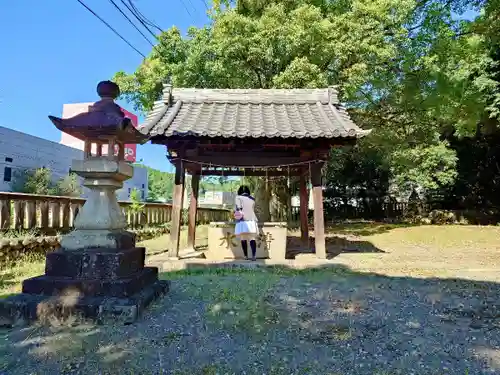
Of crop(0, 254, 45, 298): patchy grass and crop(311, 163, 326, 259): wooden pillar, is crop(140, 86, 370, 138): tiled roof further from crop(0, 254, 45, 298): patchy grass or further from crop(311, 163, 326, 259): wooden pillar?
crop(0, 254, 45, 298): patchy grass

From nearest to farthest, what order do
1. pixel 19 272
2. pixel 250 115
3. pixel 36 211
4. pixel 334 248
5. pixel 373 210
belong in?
1. pixel 19 272
2. pixel 36 211
3. pixel 250 115
4. pixel 334 248
5. pixel 373 210

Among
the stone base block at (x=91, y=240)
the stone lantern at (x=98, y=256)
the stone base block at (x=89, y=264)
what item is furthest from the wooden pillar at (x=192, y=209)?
the stone base block at (x=89, y=264)

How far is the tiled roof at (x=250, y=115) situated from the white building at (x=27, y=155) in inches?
464

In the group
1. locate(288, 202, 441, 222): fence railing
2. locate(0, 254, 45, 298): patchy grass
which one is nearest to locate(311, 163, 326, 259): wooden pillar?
locate(0, 254, 45, 298): patchy grass

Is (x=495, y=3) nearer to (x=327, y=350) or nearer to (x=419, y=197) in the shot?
(x=419, y=197)

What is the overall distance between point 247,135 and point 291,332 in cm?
402

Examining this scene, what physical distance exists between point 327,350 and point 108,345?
75.0 inches

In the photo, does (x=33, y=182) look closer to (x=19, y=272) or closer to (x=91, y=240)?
(x=19, y=272)

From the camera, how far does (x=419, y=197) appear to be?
844 inches

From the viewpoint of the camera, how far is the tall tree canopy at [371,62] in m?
11.7

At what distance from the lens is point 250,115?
7.96 meters

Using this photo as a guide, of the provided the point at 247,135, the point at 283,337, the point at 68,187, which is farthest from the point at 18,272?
the point at 68,187

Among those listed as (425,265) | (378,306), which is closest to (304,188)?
(425,265)

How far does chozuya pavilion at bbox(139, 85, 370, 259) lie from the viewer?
22.5 ft
